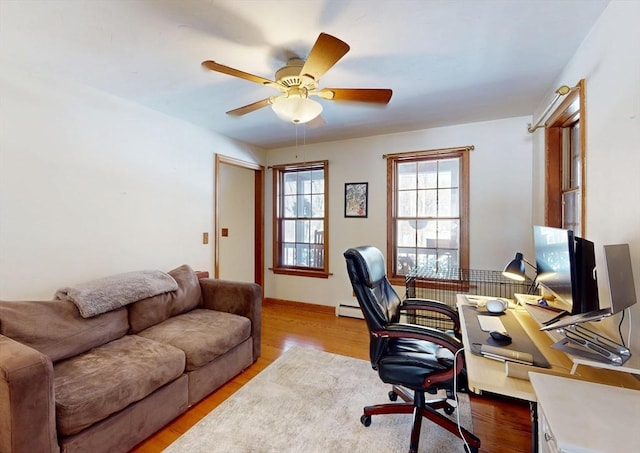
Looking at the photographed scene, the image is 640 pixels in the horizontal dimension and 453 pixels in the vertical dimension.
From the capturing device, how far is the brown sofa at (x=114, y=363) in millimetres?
1255

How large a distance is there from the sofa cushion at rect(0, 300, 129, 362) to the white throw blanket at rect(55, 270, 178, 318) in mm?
60

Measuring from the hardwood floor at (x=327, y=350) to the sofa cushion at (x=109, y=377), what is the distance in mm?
318

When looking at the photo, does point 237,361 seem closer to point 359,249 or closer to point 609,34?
point 359,249

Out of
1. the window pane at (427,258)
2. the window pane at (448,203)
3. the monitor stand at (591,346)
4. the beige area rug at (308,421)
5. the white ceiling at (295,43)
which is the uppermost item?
the white ceiling at (295,43)

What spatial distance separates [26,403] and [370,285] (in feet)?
5.56

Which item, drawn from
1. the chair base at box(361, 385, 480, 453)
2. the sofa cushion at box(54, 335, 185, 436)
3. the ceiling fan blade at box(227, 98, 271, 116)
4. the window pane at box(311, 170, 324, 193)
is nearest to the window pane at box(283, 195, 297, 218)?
the window pane at box(311, 170, 324, 193)

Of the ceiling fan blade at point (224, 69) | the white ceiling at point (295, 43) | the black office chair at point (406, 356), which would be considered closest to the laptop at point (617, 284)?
the black office chair at point (406, 356)

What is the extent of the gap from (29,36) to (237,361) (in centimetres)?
257

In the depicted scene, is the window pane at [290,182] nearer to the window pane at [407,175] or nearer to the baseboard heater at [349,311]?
the window pane at [407,175]

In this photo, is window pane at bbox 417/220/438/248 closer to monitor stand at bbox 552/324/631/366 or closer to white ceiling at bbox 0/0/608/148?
white ceiling at bbox 0/0/608/148

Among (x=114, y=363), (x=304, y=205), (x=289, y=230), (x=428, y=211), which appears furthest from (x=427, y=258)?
(x=114, y=363)

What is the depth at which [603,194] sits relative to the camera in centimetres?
147

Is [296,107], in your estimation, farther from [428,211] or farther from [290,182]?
[290,182]

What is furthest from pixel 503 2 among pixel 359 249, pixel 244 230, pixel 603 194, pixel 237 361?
pixel 244 230
